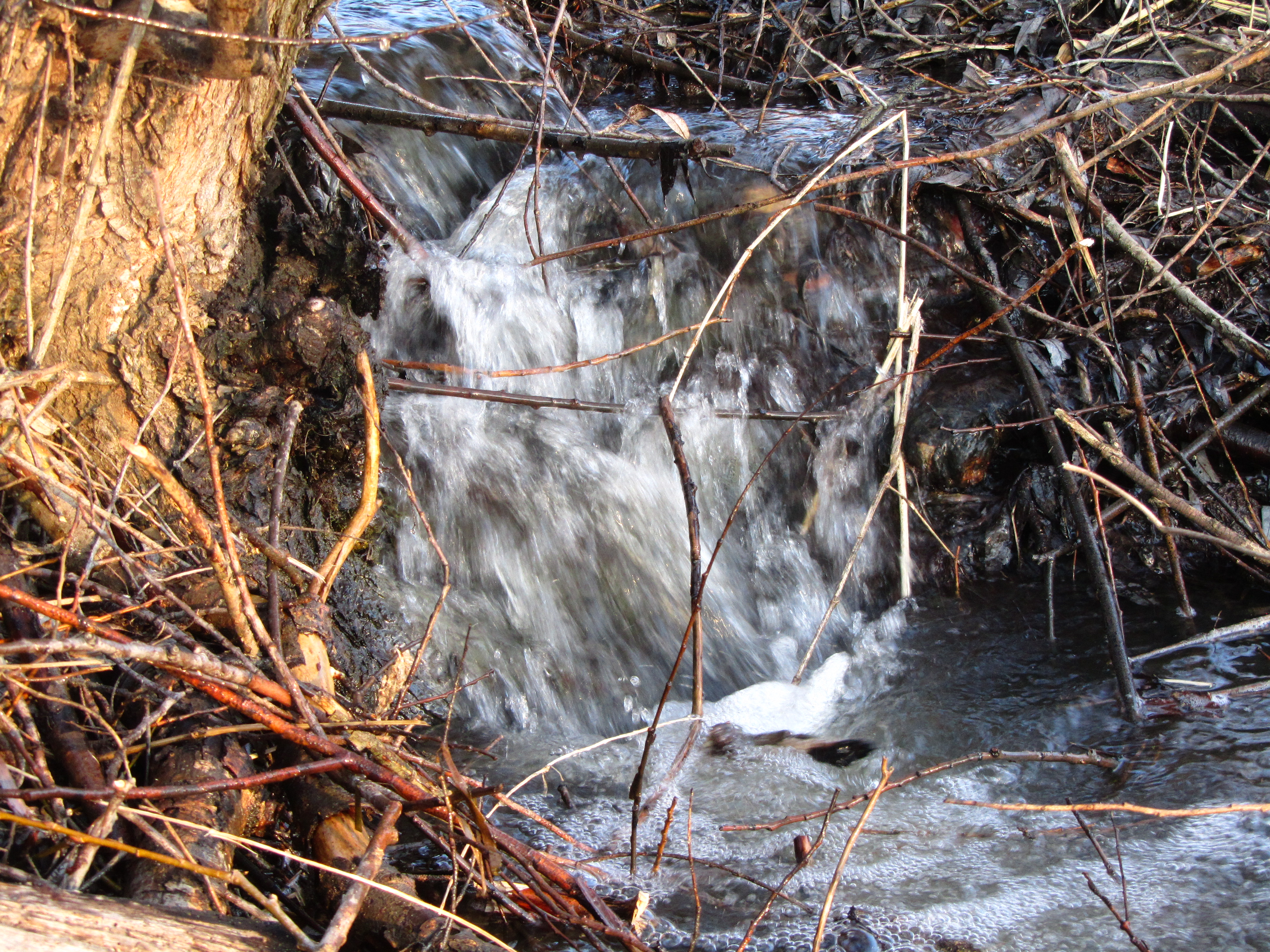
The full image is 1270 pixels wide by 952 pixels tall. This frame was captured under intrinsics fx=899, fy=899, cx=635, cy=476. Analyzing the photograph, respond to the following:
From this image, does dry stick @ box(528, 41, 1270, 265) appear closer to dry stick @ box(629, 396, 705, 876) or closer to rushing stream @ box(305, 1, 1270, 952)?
rushing stream @ box(305, 1, 1270, 952)

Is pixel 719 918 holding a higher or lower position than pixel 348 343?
lower

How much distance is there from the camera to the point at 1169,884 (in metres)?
2.10

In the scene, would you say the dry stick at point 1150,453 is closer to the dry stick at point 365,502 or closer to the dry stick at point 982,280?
the dry stick at point 982,280

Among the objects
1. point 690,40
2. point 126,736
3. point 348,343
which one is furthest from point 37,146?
point 690,40

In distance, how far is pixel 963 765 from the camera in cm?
260

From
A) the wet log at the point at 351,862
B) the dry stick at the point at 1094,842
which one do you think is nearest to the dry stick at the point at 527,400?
the wet log at the point at 351,862

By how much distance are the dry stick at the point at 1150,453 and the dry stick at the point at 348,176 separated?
100 inches

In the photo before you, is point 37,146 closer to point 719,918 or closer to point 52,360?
point 52,360

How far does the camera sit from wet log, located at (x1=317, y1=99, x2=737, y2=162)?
300 centimetres

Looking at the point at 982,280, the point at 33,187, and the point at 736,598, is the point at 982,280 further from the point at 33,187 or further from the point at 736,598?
the point at 33,187

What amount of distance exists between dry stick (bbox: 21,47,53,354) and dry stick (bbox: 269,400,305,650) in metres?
0.52

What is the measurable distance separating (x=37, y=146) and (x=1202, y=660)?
11.5 feet

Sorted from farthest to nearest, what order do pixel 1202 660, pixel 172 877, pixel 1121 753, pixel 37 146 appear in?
1. pixel 1202 660
2. pixel 1121 753
3. pixel 37 146
4. pixel 172 877

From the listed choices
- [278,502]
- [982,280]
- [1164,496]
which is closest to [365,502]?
[278,502]
